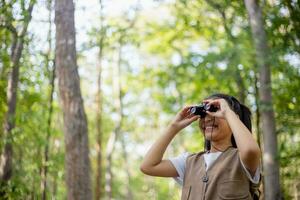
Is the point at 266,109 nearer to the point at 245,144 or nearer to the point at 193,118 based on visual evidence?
the point at 193,118

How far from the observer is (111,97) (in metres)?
23.5

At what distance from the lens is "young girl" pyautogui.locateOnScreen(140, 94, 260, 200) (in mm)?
2174

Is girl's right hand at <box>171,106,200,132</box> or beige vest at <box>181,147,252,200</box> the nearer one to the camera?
beige vest at <box>181,147,252,200</box>

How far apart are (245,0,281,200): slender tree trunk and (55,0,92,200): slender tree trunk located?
3154mm

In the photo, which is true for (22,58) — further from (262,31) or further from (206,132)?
(206,132)

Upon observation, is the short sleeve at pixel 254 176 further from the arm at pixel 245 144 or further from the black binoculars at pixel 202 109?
the black binoculars at pixel 202 109

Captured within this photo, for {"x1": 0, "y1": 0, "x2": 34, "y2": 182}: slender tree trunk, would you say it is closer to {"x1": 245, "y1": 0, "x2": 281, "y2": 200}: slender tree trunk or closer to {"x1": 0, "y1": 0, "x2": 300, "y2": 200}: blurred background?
{"x1": 0, "y1": 0, "x2": 300, "y2": 200}: blurred background

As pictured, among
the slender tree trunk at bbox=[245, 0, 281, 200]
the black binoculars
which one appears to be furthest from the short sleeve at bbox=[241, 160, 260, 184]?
the slender tree trunk at bbox=[245, 0, 281, 200]

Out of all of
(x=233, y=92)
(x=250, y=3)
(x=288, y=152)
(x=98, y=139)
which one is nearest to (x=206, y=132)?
(x=250, y=3)

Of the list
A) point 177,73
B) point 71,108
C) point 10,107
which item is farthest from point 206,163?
point 177,73

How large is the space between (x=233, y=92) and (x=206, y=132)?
9.39 meters

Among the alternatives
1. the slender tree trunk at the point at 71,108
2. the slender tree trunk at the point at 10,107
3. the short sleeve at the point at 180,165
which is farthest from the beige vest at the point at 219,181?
the slender tree trunk at the point at 10,107

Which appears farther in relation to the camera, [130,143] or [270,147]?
[130,143]

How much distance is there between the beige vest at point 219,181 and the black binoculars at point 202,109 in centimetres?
22
